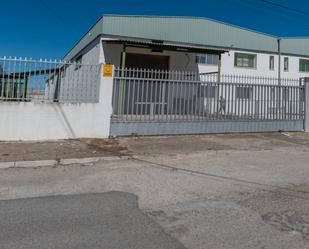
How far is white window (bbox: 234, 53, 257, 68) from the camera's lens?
22.9 m

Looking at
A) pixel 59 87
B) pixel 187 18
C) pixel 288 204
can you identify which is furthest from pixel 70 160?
pixel 187 18

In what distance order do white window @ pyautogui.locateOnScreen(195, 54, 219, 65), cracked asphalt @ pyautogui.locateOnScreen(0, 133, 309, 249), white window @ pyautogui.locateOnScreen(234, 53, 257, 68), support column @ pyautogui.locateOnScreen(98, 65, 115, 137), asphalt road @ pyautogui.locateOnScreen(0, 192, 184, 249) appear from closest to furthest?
asphalt road @ pyautogui.locateOnScreen(0, 192, 184, 249), cracked asphalt @ pyautogui.locateOnScreen(0, 133, 309, 249), support column @ pyautogui.locateOnScreen(98, 65, 115, 137), white window @ pyautogui.locateOnScreen(195, 54, 219, 65), white window @ pyautogui.locateOnScreen(234, 53, 257, 68)

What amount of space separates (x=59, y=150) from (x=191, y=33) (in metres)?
14.8

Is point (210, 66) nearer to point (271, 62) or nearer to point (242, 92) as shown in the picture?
point (271, 62)

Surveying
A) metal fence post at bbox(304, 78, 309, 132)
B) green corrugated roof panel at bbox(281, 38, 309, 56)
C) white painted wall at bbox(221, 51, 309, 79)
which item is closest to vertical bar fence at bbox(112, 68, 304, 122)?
metal fence post at bbox(304, 78, 309, 132)

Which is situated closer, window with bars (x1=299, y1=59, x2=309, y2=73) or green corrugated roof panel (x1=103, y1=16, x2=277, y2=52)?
green corrugated roof panel (x1=103, y1=16, x2=277, y2=52)

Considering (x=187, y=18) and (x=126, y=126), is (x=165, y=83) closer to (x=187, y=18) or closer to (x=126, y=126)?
(x=126, y=126)

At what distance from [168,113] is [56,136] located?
4181 millimetres

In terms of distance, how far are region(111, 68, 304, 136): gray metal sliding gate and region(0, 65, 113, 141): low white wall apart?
0.45 m

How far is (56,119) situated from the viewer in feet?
32.8

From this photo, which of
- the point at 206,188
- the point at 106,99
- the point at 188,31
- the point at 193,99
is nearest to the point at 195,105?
the point at 193,99

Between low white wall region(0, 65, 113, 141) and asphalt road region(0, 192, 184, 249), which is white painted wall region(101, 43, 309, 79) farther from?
asphalt road region(0, 192, 184, 249)

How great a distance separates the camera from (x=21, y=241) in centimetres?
335

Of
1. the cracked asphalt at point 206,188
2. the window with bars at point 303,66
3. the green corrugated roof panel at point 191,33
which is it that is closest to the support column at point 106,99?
the cracked asphalt at point 206,188
